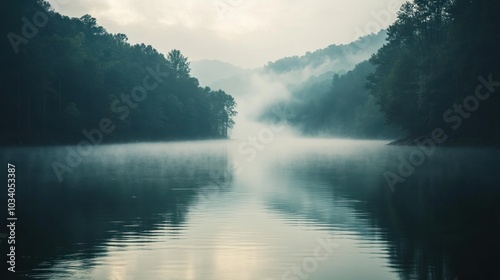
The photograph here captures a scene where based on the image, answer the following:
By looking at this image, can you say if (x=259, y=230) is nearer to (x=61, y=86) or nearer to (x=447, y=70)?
(x=447, y=70)

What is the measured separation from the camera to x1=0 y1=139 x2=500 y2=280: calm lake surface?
1590cm

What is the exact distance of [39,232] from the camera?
21.5 meters

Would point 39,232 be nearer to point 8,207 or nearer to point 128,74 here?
point 8,207

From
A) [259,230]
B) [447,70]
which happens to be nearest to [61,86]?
[447,70]

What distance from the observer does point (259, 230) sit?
22.2 meters

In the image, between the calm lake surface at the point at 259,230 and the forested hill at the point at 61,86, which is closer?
the calm lake surface at the point at 259,230

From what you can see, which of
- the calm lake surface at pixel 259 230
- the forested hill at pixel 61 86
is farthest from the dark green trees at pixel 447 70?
the calm lake surface at pixel 259 230

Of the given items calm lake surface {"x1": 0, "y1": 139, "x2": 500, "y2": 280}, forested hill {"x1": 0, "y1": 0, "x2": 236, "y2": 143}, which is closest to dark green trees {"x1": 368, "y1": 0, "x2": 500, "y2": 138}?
forested hill {"x1": 0, "y1": 0, "x2": 236, "y2": 143}

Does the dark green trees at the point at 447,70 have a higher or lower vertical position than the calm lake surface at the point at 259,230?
higher

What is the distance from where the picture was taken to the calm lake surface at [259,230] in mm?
15898

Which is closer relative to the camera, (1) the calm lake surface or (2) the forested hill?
(1) the calm lake surface

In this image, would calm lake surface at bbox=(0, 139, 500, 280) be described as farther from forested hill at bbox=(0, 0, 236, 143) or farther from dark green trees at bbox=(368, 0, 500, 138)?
forested hill at bbox=(0, 0, 236, 143)

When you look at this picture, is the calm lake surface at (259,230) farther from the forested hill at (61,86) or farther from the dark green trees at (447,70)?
the forested hill at (61,86)

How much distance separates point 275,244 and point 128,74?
14944 cm
